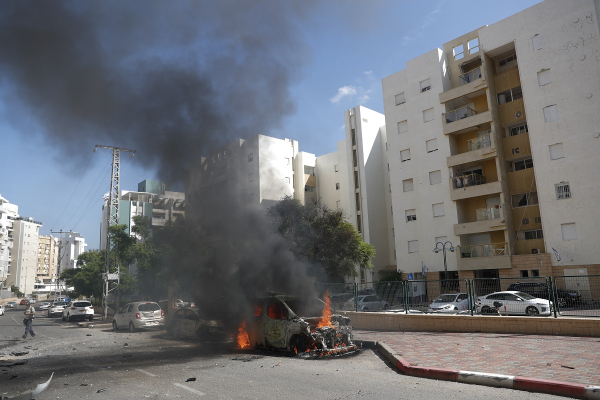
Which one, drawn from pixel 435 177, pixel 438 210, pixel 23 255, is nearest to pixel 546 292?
pixel 438 210

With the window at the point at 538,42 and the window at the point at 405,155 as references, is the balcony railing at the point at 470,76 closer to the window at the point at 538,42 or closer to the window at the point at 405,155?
the window at the point at 538,42

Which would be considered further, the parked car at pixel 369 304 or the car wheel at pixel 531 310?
the parked car at pixel 369 304

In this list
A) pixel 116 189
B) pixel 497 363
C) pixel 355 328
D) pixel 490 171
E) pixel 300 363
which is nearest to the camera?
pixel 497 363

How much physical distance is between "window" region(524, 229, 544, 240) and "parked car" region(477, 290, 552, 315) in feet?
56.5

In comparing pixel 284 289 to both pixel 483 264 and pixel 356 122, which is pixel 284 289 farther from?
pixel 356 122

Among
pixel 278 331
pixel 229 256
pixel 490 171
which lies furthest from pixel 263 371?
pixel 490 171

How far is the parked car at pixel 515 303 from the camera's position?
11570 mm

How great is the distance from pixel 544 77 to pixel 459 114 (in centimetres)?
604

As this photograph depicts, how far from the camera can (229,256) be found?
1468cm

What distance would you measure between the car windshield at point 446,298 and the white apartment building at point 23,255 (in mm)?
102258

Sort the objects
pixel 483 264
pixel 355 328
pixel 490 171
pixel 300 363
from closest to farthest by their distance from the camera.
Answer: pixel 300 363 → pixel 355 328 → pixel 483 264 → pixel 490 171

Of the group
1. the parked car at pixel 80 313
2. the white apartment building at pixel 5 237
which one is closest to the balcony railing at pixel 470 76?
the parked car at pixel 80 313

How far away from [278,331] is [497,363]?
4997 mm

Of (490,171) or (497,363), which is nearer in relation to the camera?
(497,363)
